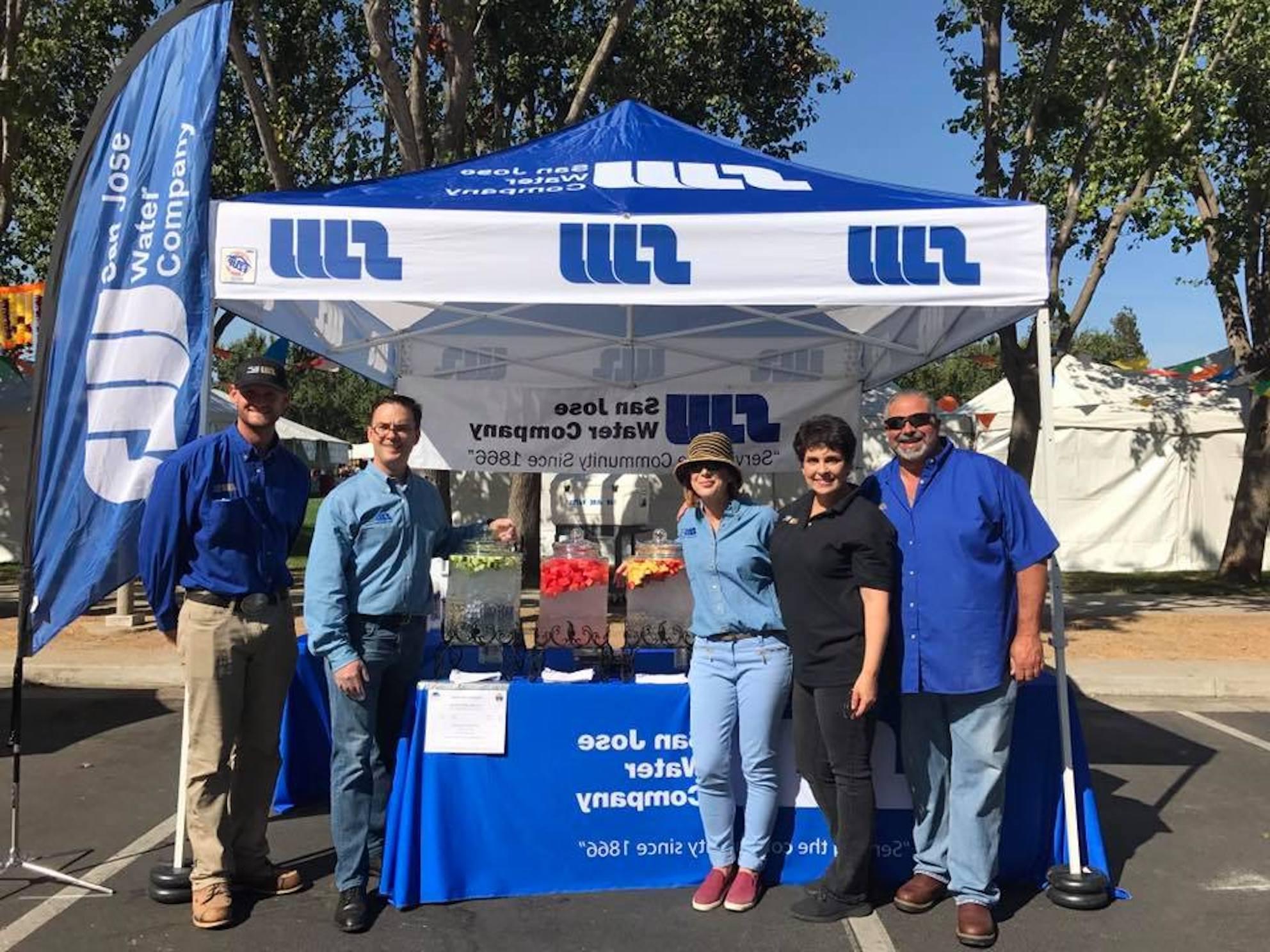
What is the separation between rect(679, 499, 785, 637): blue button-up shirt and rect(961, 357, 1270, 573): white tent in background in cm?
1209

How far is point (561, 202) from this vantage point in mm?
3934

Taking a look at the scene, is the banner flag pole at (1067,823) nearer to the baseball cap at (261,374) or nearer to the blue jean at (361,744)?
the blue jean at (361,744)

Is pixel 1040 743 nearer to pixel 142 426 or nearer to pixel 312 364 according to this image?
pixel 142 426

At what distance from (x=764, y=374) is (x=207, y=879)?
13.7 feet

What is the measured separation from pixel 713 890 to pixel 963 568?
1.43m

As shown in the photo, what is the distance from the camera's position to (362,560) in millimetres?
3449

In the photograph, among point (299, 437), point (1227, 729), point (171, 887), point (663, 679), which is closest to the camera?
point (171, 887)

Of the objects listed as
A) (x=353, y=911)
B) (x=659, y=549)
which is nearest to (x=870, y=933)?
(x=659, y=549)

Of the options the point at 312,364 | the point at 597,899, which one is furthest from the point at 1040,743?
the point at 312,364

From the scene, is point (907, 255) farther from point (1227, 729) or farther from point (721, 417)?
point (1227, 729)

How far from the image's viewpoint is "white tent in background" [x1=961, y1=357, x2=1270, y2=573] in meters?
15.1

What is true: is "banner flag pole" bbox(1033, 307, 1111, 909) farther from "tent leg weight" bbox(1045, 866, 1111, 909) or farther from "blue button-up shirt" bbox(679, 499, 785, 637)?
"blue button-up shirt" bbox(679, 499, 785, 637)

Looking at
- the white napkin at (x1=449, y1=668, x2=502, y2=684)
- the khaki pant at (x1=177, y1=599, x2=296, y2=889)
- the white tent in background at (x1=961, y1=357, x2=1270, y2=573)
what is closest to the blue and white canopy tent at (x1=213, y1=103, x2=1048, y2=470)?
the khaki pant at (x1=177, y1=599, x2=296, y2=889)

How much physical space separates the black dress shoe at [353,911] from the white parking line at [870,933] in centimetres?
163
